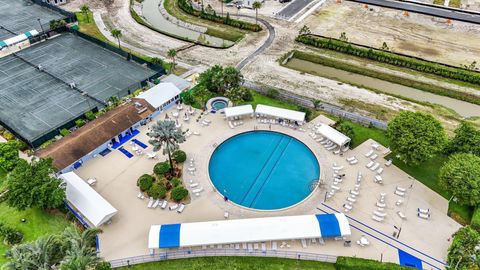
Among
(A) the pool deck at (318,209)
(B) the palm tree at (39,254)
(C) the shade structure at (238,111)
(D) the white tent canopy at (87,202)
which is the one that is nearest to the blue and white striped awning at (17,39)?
(A) the pool deck at (318,209)

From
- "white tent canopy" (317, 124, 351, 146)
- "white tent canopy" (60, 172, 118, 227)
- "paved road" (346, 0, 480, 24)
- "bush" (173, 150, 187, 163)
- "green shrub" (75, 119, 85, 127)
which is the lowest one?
"white tent canopy" (60, 172, 118, 227)

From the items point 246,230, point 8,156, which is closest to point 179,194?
point 246,230

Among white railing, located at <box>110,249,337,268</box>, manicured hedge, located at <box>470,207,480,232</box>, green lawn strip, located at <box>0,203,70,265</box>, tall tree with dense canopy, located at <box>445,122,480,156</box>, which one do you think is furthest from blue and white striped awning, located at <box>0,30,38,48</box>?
manicured hedge, located at <box>470,207,480,232</box>

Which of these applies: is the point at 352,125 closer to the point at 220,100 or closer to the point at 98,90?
the point at 220,100

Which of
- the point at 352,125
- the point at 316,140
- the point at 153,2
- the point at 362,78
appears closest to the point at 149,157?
the point at 316,140

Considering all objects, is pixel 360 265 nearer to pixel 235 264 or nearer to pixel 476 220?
pixel 235 264

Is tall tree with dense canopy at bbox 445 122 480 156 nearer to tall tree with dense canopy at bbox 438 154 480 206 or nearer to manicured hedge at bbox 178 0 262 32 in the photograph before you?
tall tree with dense canopy at bbox 438 154 480 206
